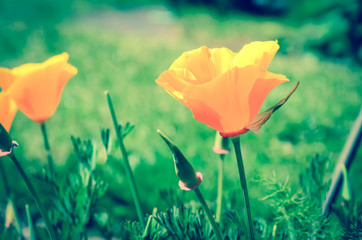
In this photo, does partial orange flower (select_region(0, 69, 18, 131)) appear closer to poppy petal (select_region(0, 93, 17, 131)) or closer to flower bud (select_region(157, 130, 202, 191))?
poppy petal (select_region(0, 93, 17, 131))

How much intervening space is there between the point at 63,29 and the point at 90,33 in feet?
1.47

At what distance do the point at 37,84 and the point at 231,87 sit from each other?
327mm

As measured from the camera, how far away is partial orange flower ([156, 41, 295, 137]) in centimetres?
39

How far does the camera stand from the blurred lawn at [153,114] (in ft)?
4.69

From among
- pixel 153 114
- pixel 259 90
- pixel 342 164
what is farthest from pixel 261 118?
pixel 153 114

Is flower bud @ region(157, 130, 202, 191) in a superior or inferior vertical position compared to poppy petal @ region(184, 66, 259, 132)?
inferior

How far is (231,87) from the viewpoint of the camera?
15.5 inches

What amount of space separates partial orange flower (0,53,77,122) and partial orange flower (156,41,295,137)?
229 mm

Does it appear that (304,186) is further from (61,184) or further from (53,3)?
(53,3)

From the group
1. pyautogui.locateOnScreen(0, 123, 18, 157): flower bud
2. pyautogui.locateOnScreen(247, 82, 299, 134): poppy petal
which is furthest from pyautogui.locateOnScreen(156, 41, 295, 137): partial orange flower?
pyautogui.locateOnScreen(0, 123, 18, 157): flower bud

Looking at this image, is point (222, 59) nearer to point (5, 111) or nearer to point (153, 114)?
point (5, 111)

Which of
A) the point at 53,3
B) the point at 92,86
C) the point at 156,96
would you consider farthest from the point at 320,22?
the point at 53,3

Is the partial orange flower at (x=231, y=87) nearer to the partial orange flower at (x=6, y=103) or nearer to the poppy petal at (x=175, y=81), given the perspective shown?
the poppy petal at (x=175, y=81)

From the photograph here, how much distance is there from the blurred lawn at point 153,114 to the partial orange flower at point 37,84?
0.10 m
